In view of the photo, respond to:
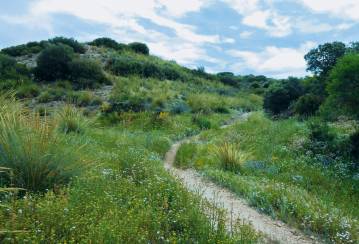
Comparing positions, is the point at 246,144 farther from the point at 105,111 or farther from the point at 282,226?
the point at 105,111

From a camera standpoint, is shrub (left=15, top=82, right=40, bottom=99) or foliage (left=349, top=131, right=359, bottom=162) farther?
shrub (left=15, top=82, right=40, bottom=99)

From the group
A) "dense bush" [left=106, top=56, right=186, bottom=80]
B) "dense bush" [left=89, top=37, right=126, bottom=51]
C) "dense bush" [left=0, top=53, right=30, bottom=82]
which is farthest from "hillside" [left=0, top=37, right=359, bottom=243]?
"dense bush" [left=89, top=37, right=126, bottom=51]

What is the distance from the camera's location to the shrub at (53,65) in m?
25.2

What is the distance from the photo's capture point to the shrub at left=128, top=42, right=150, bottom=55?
43031 millimetres

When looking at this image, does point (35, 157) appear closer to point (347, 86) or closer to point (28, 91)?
point (347, 86)

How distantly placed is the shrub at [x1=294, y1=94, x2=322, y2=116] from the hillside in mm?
46

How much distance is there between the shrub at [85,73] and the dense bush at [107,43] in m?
14.0

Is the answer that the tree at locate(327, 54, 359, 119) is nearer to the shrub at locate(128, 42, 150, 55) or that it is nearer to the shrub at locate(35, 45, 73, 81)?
the shrub at locate(35, 45, 73, 81)

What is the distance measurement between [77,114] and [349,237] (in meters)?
9.39

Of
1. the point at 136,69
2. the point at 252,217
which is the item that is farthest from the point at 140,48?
the point at 252,217

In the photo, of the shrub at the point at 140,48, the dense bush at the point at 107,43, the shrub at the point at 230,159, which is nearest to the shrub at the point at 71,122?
the shrub at the point at 230,159

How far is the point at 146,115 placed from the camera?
17.4 m

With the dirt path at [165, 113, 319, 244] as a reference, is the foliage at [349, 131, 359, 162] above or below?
above

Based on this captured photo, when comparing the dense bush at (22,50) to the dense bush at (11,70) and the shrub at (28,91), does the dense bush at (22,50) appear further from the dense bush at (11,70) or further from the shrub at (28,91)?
the shrub at (28,91)
